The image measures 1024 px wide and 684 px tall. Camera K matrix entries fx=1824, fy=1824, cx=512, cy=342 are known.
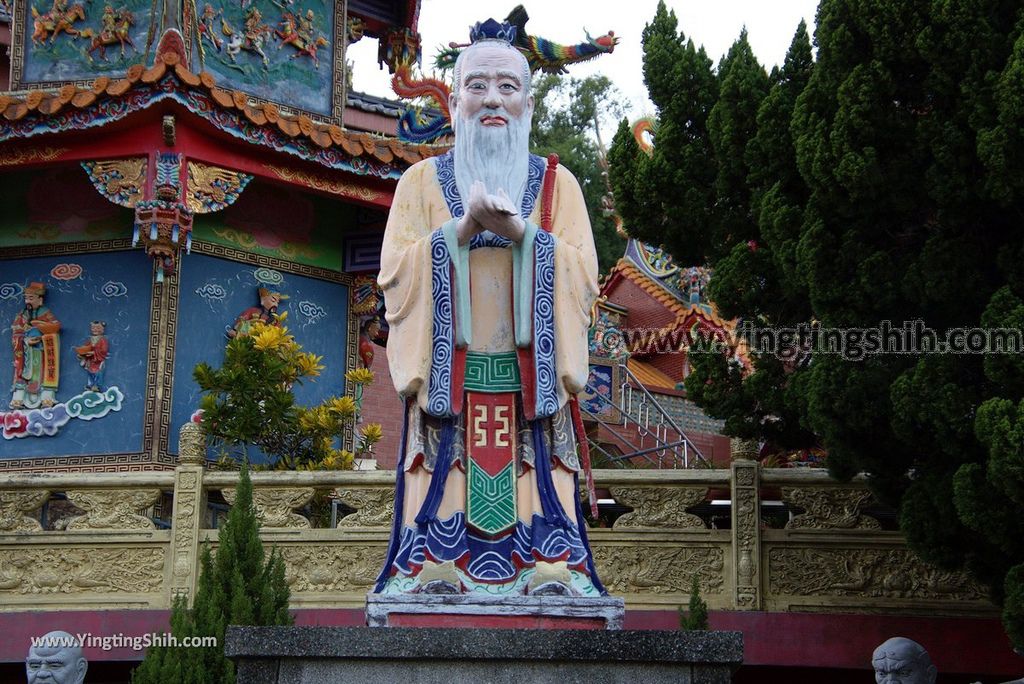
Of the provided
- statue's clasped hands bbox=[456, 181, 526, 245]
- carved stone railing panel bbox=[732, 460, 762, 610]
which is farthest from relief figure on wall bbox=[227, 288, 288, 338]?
statue's clasped hands bbox=[456, 181, 526, 245]

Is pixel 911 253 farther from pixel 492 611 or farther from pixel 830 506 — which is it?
pixel 492 611

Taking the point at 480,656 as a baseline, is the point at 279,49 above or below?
above

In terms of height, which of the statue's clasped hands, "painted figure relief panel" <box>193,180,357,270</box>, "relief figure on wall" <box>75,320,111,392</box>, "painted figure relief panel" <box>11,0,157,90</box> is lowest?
the statue's clasped hands

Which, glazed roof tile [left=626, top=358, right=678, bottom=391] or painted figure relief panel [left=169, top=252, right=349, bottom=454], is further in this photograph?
glazed roof tile [left=626, top=358, right=678, bottom=391]

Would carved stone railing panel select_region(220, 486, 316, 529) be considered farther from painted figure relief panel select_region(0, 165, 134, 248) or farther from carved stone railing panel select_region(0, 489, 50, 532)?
painted figure relief panel select_region(0, 165, 134, 248)

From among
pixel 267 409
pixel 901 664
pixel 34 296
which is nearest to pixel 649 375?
pixel 34 296

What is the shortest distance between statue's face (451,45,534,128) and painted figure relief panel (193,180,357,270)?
666cm

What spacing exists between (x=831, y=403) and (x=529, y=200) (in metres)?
2.34

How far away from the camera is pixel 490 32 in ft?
30.8

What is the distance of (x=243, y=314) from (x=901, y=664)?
804cm

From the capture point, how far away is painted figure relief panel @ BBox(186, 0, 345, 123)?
16188 mm

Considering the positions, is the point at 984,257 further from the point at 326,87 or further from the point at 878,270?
the point at 326,87

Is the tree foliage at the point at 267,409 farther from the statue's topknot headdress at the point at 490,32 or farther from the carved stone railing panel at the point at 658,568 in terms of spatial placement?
the statue's topknot headdress at the point at 490,32

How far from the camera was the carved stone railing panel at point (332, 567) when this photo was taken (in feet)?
38.9
